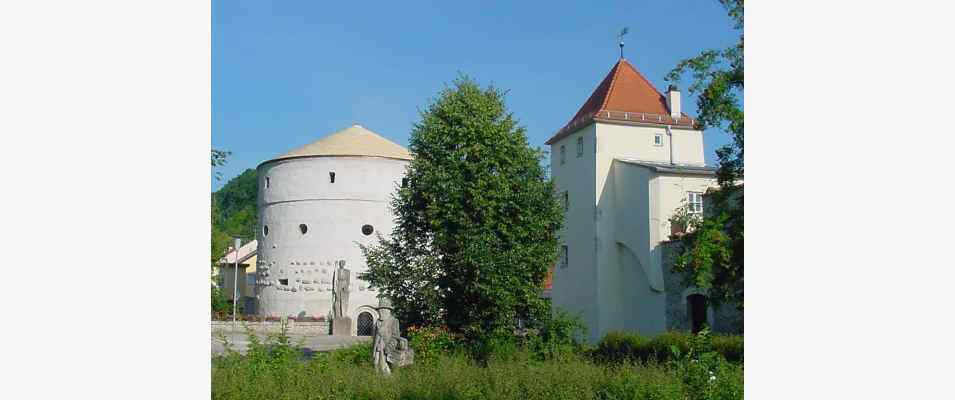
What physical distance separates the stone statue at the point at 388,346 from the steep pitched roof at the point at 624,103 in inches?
640

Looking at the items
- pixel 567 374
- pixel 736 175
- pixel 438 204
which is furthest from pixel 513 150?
pixel 567 374

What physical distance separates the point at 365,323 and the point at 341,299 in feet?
8.53

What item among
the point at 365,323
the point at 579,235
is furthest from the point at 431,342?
the point at 365,323

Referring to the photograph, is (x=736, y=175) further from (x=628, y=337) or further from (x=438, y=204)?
(x=628, y=337)

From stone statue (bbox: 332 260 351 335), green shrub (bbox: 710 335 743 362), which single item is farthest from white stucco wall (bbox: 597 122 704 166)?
green shrub (bbox: 710 335 743 362)

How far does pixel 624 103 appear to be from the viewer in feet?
86.8

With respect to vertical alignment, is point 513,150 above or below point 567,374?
above

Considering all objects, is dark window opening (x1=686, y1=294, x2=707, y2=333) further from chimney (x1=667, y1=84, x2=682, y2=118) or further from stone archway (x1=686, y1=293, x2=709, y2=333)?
chimney (x1=667, y1=84, x2=682, y2=118)

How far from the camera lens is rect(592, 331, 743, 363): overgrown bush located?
13391mm

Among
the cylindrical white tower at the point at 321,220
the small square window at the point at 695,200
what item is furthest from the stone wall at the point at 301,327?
the small square window at the point at 695,200

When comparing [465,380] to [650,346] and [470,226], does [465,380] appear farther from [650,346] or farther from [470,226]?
[650,346]

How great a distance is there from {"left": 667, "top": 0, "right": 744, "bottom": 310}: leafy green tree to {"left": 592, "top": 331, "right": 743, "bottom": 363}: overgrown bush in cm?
238
